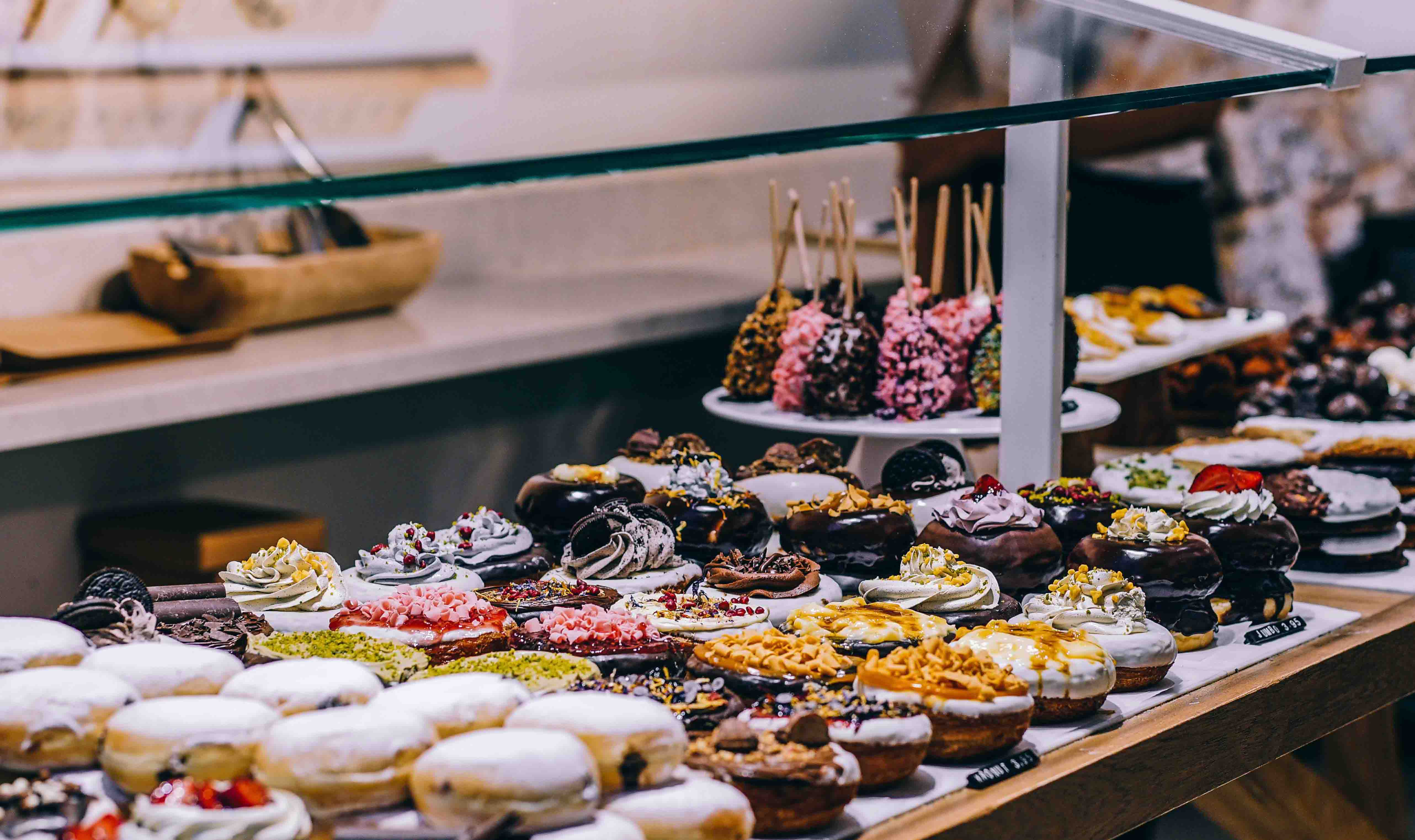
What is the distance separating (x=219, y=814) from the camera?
1199mm

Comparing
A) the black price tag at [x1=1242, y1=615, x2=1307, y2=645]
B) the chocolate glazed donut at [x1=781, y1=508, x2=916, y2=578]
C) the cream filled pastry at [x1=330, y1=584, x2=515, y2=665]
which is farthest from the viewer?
the chocolate glazed donut at [x1=781, y1=508, x2=916, y2=578]

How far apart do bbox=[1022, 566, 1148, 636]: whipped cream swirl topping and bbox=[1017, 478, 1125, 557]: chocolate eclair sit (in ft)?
0.70

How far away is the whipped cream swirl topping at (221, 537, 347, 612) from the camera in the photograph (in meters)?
1.91

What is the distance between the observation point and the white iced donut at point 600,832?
47.6 inches

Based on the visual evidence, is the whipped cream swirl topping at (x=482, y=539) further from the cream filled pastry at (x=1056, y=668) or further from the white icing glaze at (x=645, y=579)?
the cream filled pastry at (x=1056, y=668)

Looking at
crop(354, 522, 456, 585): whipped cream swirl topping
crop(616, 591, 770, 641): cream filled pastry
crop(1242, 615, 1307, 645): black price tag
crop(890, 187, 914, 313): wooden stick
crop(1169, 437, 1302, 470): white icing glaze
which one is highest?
crop(890, 187, 914, 313): wooden stick

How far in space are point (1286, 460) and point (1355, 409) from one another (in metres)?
0.45

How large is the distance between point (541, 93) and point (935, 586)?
2.65ft

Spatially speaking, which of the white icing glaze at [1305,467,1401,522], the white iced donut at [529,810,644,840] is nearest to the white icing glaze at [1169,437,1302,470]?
the white icing glaze at [1305,467,1401,522]

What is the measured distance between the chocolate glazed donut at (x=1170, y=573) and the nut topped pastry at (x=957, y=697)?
0.38 meters

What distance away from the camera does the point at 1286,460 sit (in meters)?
2.58

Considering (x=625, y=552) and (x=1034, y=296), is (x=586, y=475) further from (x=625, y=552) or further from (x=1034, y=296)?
(x=1034, y=296)

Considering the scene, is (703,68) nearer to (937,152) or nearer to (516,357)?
(516,357)

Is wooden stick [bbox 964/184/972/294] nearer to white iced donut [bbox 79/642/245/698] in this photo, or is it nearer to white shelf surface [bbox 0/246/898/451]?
white shelf surface [bbox 0/246/898/451]
